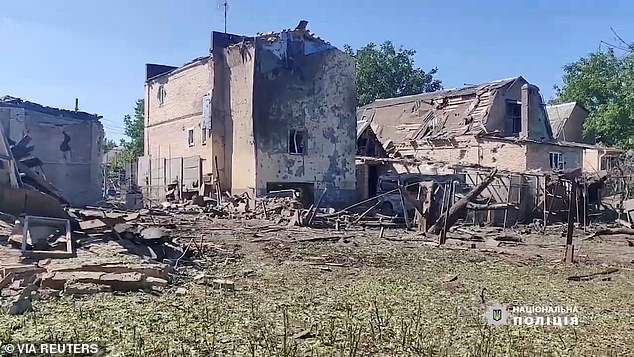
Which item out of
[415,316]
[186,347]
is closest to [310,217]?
[415,316]

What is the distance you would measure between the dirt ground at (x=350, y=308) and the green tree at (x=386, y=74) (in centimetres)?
4742

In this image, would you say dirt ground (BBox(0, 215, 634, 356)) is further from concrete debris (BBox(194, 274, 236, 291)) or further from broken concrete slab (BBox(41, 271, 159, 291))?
broken concrete slab (BBox(41, 271, 159, 291))

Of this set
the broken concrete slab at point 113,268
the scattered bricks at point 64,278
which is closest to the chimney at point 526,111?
the broken concrete slab at point 113,268

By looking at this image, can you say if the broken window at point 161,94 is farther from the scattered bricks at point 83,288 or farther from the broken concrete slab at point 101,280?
the scattered bricks at point 83,288

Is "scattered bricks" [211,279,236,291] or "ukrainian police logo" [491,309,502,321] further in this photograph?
"scattered bricks" [211,279,236,291]

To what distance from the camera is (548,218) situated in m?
25.5

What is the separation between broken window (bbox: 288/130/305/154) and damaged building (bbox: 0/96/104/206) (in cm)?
895

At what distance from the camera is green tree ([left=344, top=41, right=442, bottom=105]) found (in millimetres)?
60719

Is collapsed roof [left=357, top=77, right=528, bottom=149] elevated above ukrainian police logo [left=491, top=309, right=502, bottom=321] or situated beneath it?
elevated above

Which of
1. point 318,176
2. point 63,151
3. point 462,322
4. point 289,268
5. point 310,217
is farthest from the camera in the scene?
point 318,176

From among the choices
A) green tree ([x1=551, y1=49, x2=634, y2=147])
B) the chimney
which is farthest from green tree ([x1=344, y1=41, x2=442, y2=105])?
the chimney

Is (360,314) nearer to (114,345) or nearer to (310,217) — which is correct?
(114,345)

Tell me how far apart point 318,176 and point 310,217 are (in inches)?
353

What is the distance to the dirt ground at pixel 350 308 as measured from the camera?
239 inches
